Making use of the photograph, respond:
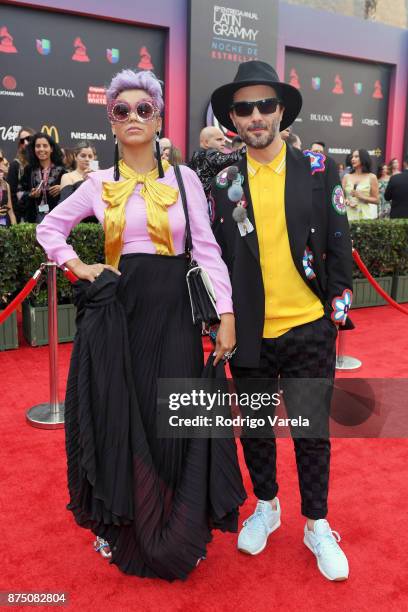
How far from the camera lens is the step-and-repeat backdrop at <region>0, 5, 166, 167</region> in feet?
30.3

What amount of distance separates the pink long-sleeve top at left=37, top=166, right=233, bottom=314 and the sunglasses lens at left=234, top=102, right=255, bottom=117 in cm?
31

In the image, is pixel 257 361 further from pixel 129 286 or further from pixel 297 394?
pixel 129 286

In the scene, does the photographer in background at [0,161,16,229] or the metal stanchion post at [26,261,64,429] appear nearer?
the metal stanchion post at [26,261,64,429]

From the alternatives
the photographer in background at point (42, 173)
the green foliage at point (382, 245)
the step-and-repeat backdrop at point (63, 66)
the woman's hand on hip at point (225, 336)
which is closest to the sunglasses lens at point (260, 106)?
the woman's hand on hip at point (225, 336)

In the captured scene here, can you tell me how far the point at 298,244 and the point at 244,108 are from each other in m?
0.58

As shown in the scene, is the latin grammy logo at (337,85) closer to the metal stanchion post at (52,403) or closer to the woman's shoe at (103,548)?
the metal stanchion post at (52,403)

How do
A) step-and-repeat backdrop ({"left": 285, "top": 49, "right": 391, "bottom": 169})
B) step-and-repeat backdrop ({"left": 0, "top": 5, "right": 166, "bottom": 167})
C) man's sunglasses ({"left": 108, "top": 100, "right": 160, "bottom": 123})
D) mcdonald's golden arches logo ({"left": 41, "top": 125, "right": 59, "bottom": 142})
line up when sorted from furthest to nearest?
step-and-repeat backdrop ({"left": 285, "top": 49, "right": 391, "bottom": 169}), mcdonald's golden arches logo ({"left": 41, "top": 125, "right": 59, "bottom": 142}), step-and-repeat backdrop ({"left": 0, "top": 5, "right": 166, "bottom": 167}), man's sunglasses ({"left": 108, "top": 100, "right": 160, "bottom": 123})

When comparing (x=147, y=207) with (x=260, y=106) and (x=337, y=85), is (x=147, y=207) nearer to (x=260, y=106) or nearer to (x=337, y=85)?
(x=260, y=106)

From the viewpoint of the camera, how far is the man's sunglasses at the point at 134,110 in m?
2.22

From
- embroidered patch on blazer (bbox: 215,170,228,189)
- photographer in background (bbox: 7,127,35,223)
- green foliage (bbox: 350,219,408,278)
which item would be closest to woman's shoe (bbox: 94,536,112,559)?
embroidered patch on blazer (bbox: 215,170,228,189)

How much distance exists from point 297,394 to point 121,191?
1.11 metres

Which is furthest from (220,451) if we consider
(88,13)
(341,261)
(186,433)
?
(88,13)

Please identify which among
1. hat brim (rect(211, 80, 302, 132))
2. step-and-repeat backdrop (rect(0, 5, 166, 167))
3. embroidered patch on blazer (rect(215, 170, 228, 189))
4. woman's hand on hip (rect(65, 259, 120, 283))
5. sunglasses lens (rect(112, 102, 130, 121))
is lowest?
woman's hand on hip (rect(65, 259, 120, 283))

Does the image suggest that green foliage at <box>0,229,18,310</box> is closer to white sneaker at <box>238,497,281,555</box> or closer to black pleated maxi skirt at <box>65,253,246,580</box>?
black pleated maxi skirt at <box>65,253,246,580</box>
